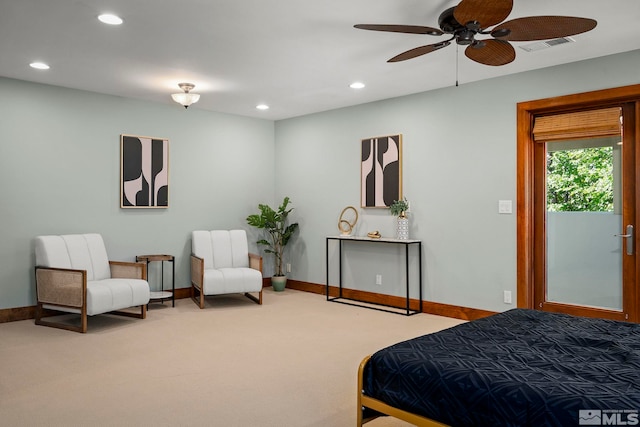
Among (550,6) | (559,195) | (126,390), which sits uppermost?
(550,6)

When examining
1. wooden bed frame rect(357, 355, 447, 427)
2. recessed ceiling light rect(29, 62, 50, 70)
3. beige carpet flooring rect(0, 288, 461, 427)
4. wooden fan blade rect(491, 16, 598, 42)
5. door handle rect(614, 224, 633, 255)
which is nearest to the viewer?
wooden bed frame rect(357, 355, 447, 427)

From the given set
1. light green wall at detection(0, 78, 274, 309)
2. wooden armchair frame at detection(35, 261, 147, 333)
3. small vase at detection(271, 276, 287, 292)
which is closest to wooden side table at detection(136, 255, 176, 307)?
light green wall at detection(0, 78, 274, 309)

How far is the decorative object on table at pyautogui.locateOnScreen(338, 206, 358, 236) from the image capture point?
6425 millimetres

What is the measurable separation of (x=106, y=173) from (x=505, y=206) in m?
4.48

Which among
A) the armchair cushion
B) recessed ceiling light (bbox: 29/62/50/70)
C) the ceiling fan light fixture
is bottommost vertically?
the armchair cushion

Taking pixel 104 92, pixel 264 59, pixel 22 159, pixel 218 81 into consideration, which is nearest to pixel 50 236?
pixel 22 159

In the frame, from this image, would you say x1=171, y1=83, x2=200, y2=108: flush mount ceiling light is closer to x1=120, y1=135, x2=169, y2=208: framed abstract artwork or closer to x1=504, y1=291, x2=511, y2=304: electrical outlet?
x1=120, y1=135, x2=169, y2=208: framed abstract artwork

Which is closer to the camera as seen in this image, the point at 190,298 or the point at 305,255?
the point at 190,298

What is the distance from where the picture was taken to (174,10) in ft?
10.9

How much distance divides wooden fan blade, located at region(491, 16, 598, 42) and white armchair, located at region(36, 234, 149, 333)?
408 cm

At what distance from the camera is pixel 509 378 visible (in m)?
1.96

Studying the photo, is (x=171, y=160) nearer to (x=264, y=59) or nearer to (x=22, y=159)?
(x=22, y=159)

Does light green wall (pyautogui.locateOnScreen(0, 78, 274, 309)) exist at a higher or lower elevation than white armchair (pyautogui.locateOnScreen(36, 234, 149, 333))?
higher

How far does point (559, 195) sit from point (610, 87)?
3.49 feet
